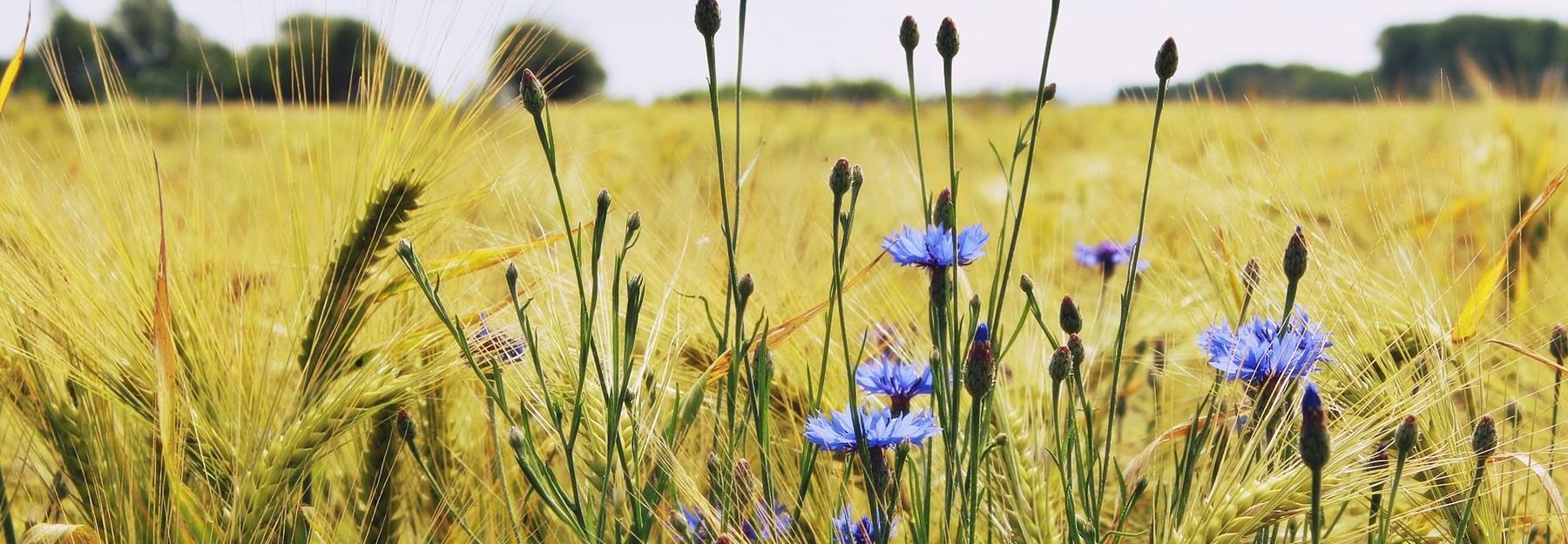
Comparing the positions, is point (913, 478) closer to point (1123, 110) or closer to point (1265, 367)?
point (1265, 367)

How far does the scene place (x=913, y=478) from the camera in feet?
2.31

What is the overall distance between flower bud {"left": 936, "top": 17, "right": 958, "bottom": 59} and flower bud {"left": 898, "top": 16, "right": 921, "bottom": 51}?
13 mm

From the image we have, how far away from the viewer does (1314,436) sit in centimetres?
47

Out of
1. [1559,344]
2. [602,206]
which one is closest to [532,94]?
[602,206]

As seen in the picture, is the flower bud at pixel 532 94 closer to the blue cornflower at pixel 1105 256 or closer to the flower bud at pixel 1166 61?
the flower bud at pixel 1166 61

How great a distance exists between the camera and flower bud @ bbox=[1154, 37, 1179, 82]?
64 cm

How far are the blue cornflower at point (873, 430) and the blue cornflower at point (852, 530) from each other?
0.04 metres

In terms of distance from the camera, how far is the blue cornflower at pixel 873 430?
65 centimetres

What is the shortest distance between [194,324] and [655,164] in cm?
262

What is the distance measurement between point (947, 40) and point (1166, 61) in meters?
0.12

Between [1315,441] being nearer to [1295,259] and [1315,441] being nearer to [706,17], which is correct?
[1295,259]

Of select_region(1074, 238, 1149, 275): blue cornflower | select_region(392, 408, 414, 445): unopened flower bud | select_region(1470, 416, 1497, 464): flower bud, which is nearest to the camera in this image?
select_region(1470, 416, 1497, 464): flower bud

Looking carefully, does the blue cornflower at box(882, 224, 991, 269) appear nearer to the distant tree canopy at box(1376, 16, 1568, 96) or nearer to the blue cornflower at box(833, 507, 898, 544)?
the blue cornflower at box(833, 507, 898, 544)

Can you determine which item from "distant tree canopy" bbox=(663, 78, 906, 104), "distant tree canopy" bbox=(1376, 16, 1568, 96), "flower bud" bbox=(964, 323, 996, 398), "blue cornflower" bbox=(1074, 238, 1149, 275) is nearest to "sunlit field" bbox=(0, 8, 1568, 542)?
"flower bud" bbox=(964, 323, 996, 398)
